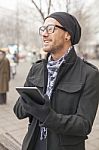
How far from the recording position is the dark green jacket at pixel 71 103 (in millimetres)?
1818

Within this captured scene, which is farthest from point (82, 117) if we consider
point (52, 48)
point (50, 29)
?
point (50, 29)

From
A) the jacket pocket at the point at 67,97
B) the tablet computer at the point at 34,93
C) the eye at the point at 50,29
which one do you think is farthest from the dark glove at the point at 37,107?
the eye at the point at 50,29

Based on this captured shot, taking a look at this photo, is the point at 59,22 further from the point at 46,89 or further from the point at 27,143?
the point at 27,143

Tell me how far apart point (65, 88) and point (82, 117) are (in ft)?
0.68

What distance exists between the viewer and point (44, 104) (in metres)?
1.73

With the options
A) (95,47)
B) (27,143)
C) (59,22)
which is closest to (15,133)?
(27,143)

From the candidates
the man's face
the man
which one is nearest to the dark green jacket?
the man

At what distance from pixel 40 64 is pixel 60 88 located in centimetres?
33

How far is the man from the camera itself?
1864 mm

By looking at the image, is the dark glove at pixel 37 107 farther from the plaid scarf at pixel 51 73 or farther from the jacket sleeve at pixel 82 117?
the plaid scarf at pixel 51 73

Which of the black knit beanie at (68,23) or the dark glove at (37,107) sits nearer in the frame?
the dark glove at (37,107)

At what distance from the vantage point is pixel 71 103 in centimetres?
192

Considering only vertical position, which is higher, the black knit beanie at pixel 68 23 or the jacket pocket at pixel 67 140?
the black knit beanie at pixel 68 23

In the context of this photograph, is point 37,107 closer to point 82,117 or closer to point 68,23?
point 82,117
